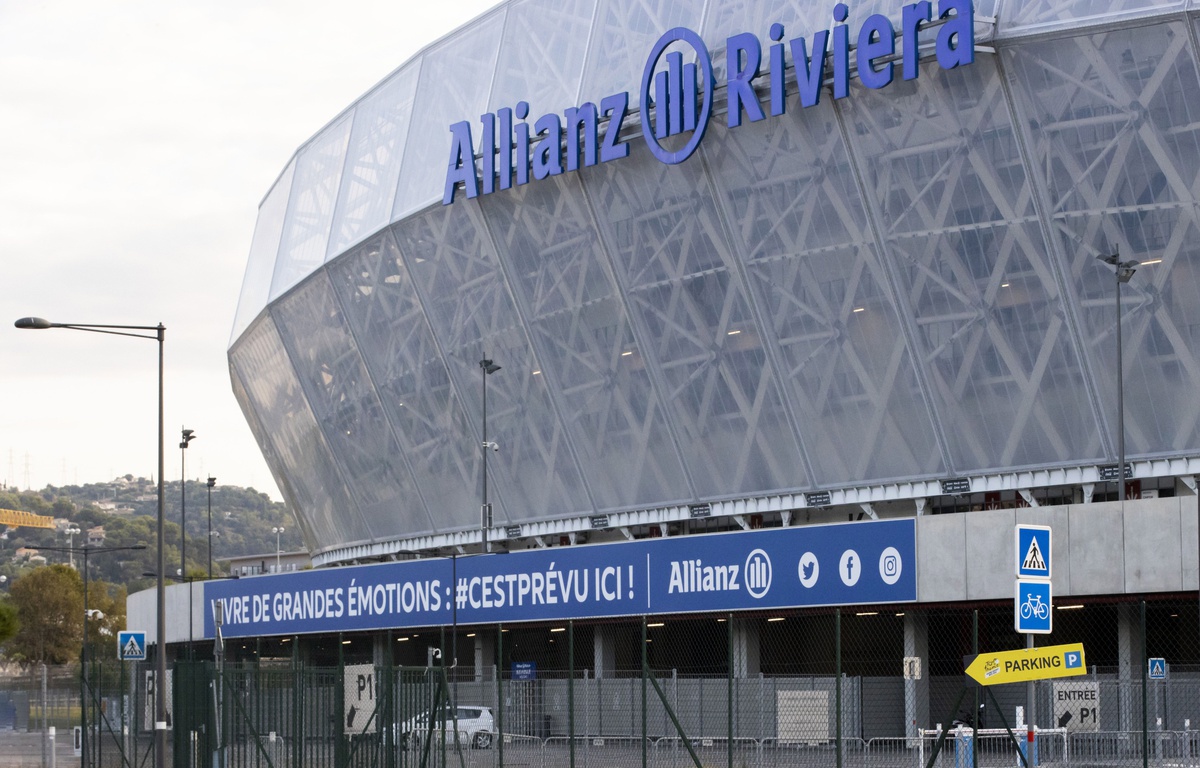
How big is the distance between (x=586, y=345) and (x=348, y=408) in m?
14.4

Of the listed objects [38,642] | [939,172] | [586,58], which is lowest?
[38,642]

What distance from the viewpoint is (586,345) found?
44.8 meters

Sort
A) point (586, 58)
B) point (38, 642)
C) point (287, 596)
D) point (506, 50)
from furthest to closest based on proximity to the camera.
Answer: point (38, 642), point (287, 596), point (506, 50), point (586, 58)

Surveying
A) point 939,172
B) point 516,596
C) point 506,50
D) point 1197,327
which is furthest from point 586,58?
point 1197,327

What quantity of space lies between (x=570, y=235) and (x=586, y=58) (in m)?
4.95

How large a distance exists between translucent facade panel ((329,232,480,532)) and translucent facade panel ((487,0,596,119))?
684 cm

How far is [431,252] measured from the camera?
4828cm

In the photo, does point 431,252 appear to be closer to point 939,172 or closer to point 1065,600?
point 939,172

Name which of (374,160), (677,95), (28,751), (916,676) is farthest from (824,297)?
(28,751)

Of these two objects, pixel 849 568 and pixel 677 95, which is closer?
pixel 849 568

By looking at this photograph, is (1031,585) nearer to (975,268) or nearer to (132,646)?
(132,646)

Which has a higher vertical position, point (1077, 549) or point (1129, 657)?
point (1077, 549)

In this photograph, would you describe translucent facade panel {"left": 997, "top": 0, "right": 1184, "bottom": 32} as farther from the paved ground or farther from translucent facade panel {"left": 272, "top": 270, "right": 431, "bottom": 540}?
translucent facade panel {"left": 272, "top": 270, "right": 431, "bottom": 540}

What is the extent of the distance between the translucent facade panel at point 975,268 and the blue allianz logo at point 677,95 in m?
4.14
